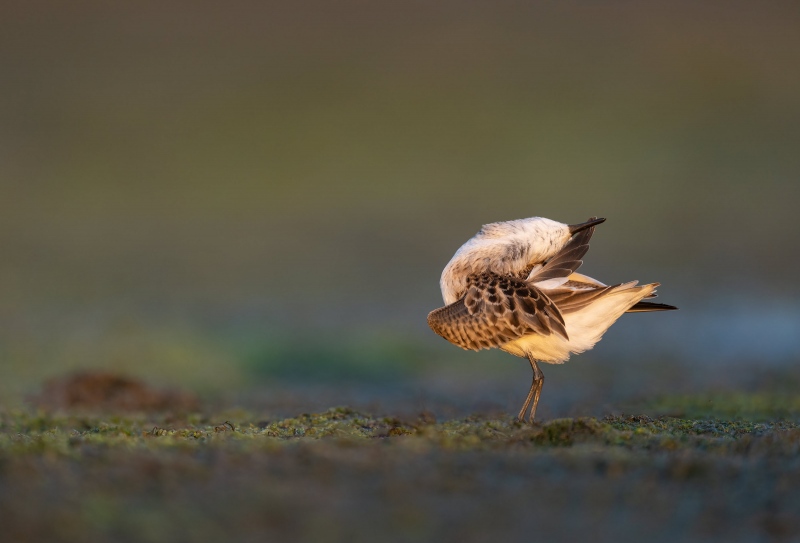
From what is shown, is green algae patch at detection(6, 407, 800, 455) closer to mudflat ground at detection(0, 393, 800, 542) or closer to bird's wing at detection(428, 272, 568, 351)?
mudflat ground at detection(0, 393, 800, 542)

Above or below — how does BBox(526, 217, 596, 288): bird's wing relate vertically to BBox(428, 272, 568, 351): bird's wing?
above

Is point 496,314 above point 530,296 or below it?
below

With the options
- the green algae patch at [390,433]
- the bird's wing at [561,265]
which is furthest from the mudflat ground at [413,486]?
the bird's wing at [561,265]

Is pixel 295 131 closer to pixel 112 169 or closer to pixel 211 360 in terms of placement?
pixel 112 169

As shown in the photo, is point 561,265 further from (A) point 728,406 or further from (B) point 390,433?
(A) point 728,406

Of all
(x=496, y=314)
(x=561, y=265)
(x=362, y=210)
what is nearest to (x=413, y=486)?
(x=496, y=314)

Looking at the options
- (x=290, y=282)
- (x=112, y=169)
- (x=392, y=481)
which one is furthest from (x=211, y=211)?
(x=392, y=481)

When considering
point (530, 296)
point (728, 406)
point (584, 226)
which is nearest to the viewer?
point (530, 296)

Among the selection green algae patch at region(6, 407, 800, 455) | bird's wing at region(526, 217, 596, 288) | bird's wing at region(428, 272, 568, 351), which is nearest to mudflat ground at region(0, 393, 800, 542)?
green algae patch at region(6, 407, 800, 455)
